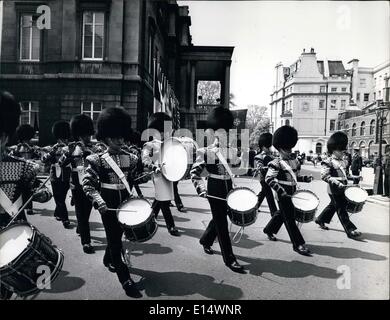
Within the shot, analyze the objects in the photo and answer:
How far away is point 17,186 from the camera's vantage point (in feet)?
11.5

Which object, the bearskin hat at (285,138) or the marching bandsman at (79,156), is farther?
the bearskin hat at (285,138)

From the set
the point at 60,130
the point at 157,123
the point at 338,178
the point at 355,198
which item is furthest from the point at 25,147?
the point at 355,198

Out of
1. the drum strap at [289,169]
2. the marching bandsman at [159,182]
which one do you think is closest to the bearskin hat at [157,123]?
the marching bandsman at [159,182]

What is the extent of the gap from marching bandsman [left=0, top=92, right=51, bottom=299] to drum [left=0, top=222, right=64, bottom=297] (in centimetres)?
39

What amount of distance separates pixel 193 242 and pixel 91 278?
204 cm

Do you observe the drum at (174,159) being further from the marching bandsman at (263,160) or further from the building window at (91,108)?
the building window at (91,108)

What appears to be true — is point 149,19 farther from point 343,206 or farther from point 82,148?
point 343,206

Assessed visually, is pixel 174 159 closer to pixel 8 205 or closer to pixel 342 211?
pixel 342 211

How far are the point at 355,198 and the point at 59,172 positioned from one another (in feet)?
18.1

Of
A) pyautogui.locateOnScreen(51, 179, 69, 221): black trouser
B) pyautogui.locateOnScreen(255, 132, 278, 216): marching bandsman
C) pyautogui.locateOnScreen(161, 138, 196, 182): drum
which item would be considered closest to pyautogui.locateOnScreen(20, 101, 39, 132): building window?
pyautogui.locateOnScreen(51, 179, 69, 221): black trouser

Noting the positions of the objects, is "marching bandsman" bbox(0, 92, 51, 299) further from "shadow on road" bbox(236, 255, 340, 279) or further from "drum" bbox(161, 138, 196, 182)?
"drum" bbox(161, 138, 196, 182)

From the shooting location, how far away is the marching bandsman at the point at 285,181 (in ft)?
17.4

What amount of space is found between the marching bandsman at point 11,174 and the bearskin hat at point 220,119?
7.87 feet
